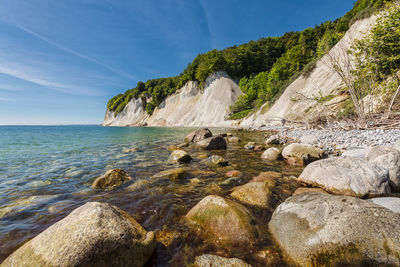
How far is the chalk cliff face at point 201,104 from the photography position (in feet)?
156

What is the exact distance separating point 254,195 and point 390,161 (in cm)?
401

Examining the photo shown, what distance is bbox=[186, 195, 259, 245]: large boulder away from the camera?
2.79m

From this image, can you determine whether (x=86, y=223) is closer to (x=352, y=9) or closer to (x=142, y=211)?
(x=142, y=211)

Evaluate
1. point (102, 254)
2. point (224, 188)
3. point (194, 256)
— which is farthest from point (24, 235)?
point (224, 188)

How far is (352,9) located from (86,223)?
62.8m

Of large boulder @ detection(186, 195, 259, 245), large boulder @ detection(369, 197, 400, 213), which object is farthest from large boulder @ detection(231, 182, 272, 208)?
large boulder @ detection(369, 197, 400, 213)

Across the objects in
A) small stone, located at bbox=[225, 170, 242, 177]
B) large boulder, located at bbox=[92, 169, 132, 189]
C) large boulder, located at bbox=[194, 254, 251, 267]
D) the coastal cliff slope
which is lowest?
small stone, located at bbox=[225, 170, 242, 177]

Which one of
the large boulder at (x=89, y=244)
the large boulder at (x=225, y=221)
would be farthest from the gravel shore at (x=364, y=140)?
the large boulder at (x=89, y=244)

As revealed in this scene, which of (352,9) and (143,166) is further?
(352,9)

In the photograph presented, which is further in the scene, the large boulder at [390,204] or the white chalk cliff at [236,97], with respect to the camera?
the white chalk cliff at [236,97]

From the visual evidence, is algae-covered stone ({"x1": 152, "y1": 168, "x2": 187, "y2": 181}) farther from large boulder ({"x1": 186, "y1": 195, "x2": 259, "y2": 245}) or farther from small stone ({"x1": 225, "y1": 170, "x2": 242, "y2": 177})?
large boulder ({"x1": 186, "y1": 195, "x2": 259, "y2": 245})

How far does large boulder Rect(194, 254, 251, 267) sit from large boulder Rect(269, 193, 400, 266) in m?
0.81

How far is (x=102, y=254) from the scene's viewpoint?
2021 mm

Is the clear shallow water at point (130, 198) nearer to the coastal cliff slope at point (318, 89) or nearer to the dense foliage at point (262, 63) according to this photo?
the coastal cliff slope at point (318, 89)
